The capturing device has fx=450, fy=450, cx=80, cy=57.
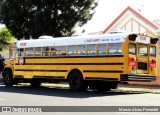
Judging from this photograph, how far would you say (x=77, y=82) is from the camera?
21.5m

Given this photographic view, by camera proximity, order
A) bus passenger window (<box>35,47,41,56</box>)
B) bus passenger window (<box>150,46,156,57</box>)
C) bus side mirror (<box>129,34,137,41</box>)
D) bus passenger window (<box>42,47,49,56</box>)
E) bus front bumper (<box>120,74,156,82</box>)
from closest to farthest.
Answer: bus front bumper (<box>120,74,156,82</box>) → bus side mirror (<box>129,34,137,41</box>) → bus passenger window (<box>150,46,156,57</box>) → bus passenger window (<box>42,47,49,56</box>) → bus passenger window (<box>35,47,41,56</box>)

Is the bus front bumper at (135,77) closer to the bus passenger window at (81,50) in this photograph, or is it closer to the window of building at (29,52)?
the bus passenger window at (81,50)

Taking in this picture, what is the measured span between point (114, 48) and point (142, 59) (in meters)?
1.52

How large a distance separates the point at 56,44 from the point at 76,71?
200 centimetres

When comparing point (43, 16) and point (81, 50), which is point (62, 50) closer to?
point (81, 50)

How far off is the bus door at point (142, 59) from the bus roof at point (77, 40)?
3.87 ft

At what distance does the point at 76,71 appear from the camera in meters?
21.7

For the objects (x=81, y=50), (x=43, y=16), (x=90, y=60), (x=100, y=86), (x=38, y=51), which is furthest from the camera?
(x=43, y=16)

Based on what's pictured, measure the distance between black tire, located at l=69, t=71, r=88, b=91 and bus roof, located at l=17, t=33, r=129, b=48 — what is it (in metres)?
1.52

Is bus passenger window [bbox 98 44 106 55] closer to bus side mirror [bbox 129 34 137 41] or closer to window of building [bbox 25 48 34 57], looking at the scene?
bus side mirror [bbox 129 34 137 41]

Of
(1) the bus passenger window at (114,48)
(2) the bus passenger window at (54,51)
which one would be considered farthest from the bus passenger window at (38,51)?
(1) the bus passenger window at (114,48)

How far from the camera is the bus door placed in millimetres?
20188

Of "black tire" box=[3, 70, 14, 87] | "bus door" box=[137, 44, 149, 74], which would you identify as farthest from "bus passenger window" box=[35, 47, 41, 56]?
"bus door" box=[137, 44, 149, 74]

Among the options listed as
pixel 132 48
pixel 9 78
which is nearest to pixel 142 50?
pixel 132 48
